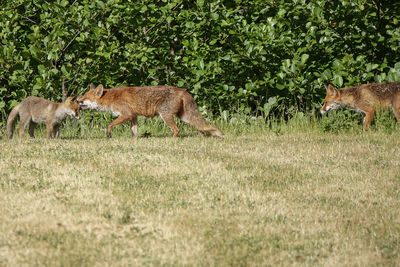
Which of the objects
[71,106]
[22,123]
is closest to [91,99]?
[71,106]

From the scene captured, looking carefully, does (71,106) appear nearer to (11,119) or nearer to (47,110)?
(47,110)

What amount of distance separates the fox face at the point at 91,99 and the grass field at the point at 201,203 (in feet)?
4.71

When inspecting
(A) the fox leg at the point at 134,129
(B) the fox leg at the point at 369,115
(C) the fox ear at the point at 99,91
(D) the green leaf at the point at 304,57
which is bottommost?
(A) the fox leg at the point at 134,129

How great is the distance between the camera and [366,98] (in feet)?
35.7

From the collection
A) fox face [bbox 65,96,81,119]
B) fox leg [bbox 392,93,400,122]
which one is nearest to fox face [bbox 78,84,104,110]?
fox face [bbox 65,96,81,119]

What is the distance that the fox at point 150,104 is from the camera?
10.6 meters

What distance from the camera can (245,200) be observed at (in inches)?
251

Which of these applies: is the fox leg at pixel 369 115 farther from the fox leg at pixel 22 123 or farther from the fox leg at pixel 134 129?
the fox leg at pixel 22 123

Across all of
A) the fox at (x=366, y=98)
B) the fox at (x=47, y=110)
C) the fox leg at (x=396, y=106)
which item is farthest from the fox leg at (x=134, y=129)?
the fox leg at (x=396, y=106)

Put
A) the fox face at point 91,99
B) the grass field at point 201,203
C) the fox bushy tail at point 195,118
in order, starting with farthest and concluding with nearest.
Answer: the fox face at point 91,99 < the fox bushy tail at point 195,118 < the grass field at point 201,203

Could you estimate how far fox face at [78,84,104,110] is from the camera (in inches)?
430

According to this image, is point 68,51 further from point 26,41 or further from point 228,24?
point 228,24

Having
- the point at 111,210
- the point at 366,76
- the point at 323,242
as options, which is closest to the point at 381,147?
the point at 366,76

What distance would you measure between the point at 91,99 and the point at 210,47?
259cm
